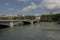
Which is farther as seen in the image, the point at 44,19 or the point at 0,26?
the point at 44,19

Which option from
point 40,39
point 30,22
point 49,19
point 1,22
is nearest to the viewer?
point 40,39

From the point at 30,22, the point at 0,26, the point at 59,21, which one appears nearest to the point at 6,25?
the point at 0,26

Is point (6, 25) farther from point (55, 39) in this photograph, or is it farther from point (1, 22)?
point (55, 39)

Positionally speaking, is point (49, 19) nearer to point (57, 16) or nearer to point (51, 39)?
point (57, 16)

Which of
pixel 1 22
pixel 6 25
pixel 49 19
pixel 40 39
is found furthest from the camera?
pixel 49 19

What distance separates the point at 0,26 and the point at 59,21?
30.4 m

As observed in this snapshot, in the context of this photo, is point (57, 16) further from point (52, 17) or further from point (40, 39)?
point (40, 39)

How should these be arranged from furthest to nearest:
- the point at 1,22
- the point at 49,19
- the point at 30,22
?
1. the point at 49,19
2. the point at 30,22
3. the point at 1,22

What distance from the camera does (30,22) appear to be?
229 feet

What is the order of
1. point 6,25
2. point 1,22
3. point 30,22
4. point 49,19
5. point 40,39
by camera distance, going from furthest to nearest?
1. point 49,19
2. point 30,22
3. point 6,25
4. point 1,22
5. point 40,39

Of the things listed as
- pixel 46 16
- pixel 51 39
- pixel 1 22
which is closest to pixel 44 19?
pixel 46 16

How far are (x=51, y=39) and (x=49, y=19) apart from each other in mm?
52922

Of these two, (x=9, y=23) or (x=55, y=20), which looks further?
(x=55, y=20)

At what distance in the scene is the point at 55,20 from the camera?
73562mm
